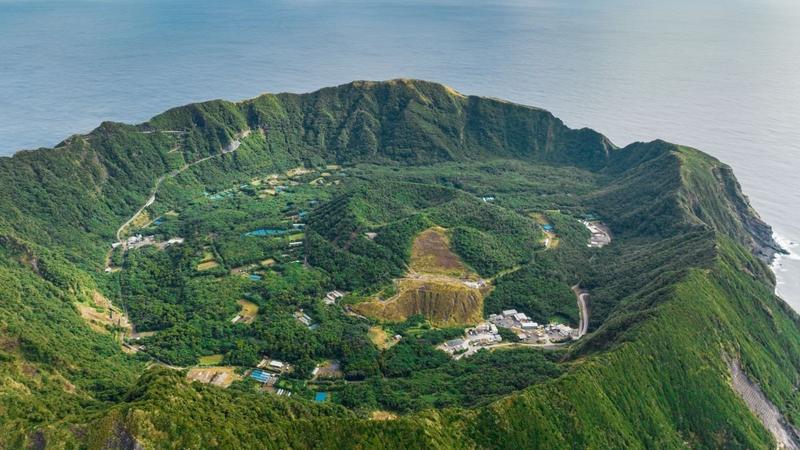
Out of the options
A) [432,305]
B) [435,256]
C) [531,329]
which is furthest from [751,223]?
[432,305]

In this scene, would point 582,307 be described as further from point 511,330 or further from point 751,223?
point 751,223

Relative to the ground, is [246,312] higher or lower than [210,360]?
lower

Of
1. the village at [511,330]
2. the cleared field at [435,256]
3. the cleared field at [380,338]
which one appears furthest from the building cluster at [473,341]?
the cleared field at [435,256]

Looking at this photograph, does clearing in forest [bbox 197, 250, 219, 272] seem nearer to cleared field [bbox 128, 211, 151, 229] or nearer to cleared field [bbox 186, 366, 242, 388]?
cleared field [bbox 128, 211, 151, 229]

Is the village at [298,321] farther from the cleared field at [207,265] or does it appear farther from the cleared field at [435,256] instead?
the cleared field at [435,256]

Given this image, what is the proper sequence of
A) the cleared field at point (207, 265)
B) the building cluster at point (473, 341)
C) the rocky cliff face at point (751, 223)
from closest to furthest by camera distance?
the building cluster at point (473, 341) < the cleared field at point (207, 265) < the rocky cliff face at point (751, 223)
